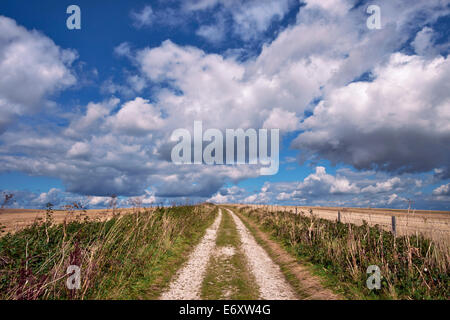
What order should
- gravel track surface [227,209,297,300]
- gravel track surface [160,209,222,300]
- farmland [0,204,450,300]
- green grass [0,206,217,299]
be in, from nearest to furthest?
green grass [0,206,217,299] < farmland [0,204,450,300] < gravel track surface [160,209,222,300] < gravel track surface [227,209,297,300]

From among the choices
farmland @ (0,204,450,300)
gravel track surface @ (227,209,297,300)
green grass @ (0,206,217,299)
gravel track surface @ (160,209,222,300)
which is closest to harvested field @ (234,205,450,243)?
farmland @ (0,204,450,300)

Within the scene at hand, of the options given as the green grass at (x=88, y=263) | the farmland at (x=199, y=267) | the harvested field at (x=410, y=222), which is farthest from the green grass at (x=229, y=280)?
the harvested field at (x=410, y=222)

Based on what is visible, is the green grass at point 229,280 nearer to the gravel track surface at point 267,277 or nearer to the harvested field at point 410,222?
the gravel track surface at point 267,277

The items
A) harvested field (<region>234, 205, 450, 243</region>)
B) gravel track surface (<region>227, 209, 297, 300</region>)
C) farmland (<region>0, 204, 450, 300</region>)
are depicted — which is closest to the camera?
farmland (<region>0, 204, 450, 300</region>)

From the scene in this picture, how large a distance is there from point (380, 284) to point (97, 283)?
361 inches

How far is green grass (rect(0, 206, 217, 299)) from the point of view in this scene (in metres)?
6.31

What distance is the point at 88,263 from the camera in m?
7.36

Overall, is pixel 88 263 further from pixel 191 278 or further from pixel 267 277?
pixel 267 277

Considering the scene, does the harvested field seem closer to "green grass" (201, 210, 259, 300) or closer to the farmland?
the farmland

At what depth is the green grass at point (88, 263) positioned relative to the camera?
6.31 metres

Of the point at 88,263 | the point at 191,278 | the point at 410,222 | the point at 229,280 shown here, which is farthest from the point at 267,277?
the point at 410,222

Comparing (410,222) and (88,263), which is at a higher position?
(88,263)

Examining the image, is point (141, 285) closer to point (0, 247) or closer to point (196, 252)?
point (0, 247)

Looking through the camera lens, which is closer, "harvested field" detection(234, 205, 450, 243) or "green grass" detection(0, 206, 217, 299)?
"green grass" detection(0, 206, 217, 299)
